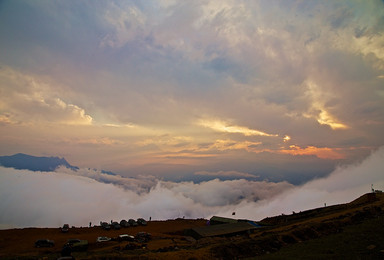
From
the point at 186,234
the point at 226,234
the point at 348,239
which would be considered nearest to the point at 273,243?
the point at 348,239

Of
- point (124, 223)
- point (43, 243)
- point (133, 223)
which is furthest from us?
point (133, 223)

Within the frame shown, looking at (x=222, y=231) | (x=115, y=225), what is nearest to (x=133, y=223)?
(x=115, y=225)

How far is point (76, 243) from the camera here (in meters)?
39.5

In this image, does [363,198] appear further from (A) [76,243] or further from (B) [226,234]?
(A) [76,243]

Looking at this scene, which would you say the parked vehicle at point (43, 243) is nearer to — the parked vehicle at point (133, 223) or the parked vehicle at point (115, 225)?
the parked vehicle at point (115, 225)

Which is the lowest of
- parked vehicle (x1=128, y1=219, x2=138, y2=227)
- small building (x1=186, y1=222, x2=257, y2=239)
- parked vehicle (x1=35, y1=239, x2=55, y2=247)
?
parked vehicle (x1=35, y1=239, x2=55, y2=247)

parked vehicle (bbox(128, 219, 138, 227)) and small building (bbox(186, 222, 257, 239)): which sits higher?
small building (bbox(186, 222, 257, 239))

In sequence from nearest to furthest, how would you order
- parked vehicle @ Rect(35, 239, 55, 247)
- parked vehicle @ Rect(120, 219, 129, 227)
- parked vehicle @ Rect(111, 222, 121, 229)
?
parked vehicle @ Rect(35, 239, 55, 247) → parked vehicle @ Rect(111, 222, 121, 229) → parked vehicle @ Rect(120, 219, 129, 227)

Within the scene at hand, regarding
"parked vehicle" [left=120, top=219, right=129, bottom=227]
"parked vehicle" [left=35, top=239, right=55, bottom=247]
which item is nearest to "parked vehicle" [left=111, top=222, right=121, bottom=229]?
"parked vehicle" [left=120, top=219, right=129, bottom=227]

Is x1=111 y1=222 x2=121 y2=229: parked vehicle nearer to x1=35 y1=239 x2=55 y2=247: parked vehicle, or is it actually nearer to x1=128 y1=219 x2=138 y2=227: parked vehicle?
x1=128 y1=219 x2=138 y2=227: parked vehicle

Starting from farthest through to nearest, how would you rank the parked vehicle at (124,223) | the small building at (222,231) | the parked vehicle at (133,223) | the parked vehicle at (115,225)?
the parked vehicle at (133,223) < the parked vehicle at (124,223) < the parked vehicle at (115,225) < the small building at (222,231)

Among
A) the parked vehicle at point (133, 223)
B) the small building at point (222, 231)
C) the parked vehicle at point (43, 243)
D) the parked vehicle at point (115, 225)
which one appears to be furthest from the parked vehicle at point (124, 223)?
the small building at point (222, 231)

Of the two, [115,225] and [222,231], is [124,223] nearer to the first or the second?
[115,225]

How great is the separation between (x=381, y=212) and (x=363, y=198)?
1155 inches
